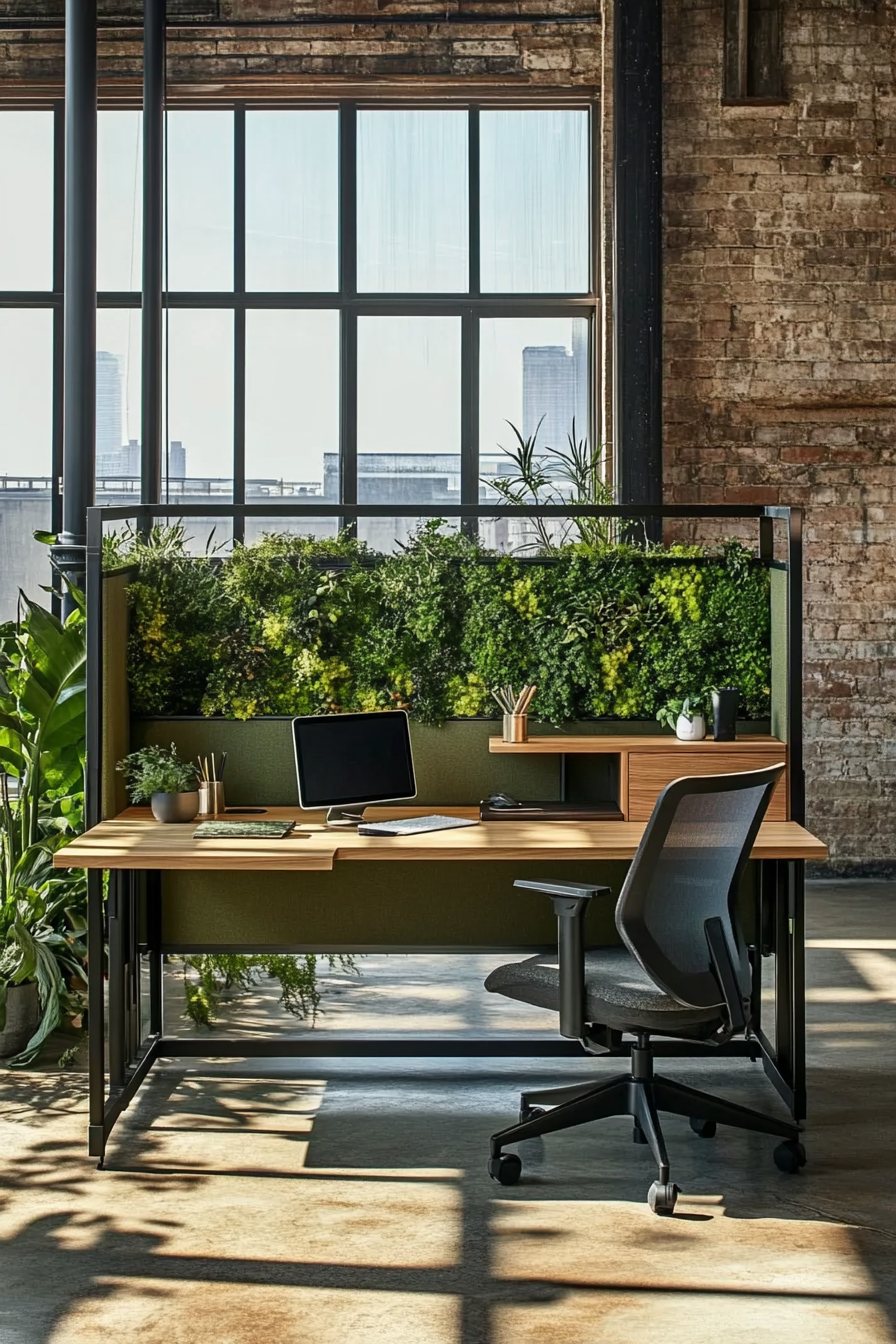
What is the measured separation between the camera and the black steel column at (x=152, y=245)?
7.45 meters

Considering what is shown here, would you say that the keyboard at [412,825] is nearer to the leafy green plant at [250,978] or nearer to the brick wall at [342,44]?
the leafy green plant at [250,978]

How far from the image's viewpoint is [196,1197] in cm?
369

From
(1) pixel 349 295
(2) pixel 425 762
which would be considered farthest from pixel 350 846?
(1) pixel 349 295

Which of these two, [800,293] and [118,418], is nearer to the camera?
[800,293]

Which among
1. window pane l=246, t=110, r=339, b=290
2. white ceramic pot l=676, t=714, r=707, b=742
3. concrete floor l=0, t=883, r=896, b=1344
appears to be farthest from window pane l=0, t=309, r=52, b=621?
white ceramic pot l=676, t=714, r=707, b=742

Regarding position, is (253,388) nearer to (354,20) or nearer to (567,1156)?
(354,20)

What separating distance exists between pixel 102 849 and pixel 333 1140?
1020 mm

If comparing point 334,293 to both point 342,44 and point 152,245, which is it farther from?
point 342,44

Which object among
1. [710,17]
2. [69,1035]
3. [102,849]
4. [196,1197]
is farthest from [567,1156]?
[710,17]

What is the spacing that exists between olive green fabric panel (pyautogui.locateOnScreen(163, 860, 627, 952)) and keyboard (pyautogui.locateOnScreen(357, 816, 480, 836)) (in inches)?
13.3

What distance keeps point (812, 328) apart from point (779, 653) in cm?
367

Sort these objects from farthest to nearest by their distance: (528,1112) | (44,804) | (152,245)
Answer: (152,245)
(44,804)
(528,1112)

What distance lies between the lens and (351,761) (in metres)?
4.56

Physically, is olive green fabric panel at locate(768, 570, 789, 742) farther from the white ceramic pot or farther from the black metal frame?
the white ceramic pot
